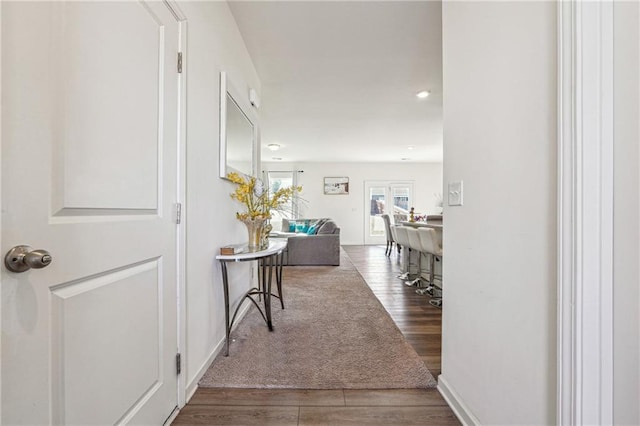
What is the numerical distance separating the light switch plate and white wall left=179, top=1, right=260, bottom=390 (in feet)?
4.55

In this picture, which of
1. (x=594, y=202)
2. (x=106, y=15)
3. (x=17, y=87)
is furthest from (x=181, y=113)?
(x=594, y=202)

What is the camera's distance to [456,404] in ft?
4.67

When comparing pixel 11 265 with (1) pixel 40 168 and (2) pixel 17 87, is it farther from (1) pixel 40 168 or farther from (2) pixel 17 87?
(2) pixel 17 87

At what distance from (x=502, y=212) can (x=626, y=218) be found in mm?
393

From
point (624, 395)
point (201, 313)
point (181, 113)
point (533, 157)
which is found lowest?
point (201, 313)

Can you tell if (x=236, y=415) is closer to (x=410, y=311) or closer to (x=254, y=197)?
(x=254, y=197)

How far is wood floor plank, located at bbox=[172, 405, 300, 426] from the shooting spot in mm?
1354

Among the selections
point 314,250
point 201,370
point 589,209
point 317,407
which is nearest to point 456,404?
point 317,407

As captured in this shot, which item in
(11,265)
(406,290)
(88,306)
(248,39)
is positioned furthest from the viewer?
(406,290)

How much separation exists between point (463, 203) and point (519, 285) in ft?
1.60

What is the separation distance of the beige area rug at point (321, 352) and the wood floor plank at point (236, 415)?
166 mm

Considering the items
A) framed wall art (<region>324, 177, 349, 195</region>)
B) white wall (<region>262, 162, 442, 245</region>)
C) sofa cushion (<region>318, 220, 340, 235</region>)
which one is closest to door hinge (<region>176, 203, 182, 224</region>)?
sofa cushion (<region>318, 220, 340, 235</region>)

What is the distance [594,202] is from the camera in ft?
2.38

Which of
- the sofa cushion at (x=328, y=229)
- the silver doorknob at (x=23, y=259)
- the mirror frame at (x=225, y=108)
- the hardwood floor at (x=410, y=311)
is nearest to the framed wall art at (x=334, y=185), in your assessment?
the sofa cushion at (x=328, y=229)
